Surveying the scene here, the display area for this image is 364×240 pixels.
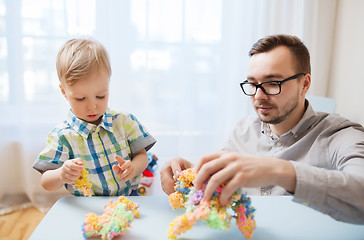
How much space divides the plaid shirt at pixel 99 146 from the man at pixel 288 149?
0.24m

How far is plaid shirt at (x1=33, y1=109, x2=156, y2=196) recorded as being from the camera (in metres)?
1.25

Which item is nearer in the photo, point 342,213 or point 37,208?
point 342,213

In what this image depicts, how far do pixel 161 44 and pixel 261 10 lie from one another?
2.72 feet

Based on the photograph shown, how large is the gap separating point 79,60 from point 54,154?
0.40 m

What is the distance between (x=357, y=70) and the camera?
194 cm

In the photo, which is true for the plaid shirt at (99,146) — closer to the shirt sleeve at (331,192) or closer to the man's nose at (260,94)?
the man's nose at (260,94)

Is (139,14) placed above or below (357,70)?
above

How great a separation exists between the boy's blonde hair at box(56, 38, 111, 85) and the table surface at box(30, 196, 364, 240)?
1.58ft

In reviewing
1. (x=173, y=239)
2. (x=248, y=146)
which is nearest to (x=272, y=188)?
(x=248, y=146)

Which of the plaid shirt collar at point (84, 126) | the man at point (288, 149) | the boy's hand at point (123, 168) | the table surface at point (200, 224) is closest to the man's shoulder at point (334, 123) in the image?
the man at point (288, 149)

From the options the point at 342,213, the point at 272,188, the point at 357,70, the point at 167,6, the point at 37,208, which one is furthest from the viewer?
the point at 37,208

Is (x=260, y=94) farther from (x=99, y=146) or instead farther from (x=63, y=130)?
(x=63, y=130)

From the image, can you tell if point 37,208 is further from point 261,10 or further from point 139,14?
point 261,10

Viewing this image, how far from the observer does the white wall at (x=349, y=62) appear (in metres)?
1.90
